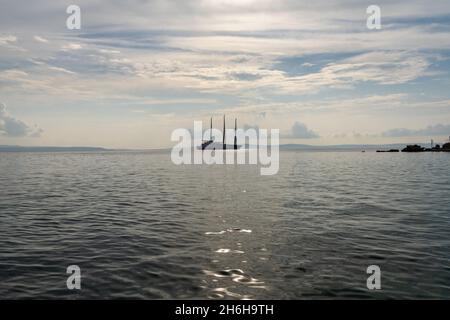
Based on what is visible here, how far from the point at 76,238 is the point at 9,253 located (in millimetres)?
3352

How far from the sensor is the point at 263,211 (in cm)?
2705

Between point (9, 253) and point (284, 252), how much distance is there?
12597 mm

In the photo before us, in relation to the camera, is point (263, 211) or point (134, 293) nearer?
point (134, 293)

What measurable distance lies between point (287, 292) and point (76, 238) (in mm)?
12287

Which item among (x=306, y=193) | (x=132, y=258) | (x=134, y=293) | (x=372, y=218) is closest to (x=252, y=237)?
(x=132, y=258)

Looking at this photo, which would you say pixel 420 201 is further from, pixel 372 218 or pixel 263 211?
pixel 263 211

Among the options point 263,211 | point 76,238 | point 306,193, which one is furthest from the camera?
point 306,193

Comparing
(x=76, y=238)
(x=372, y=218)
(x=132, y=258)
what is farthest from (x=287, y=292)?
(x=372, y=218)
